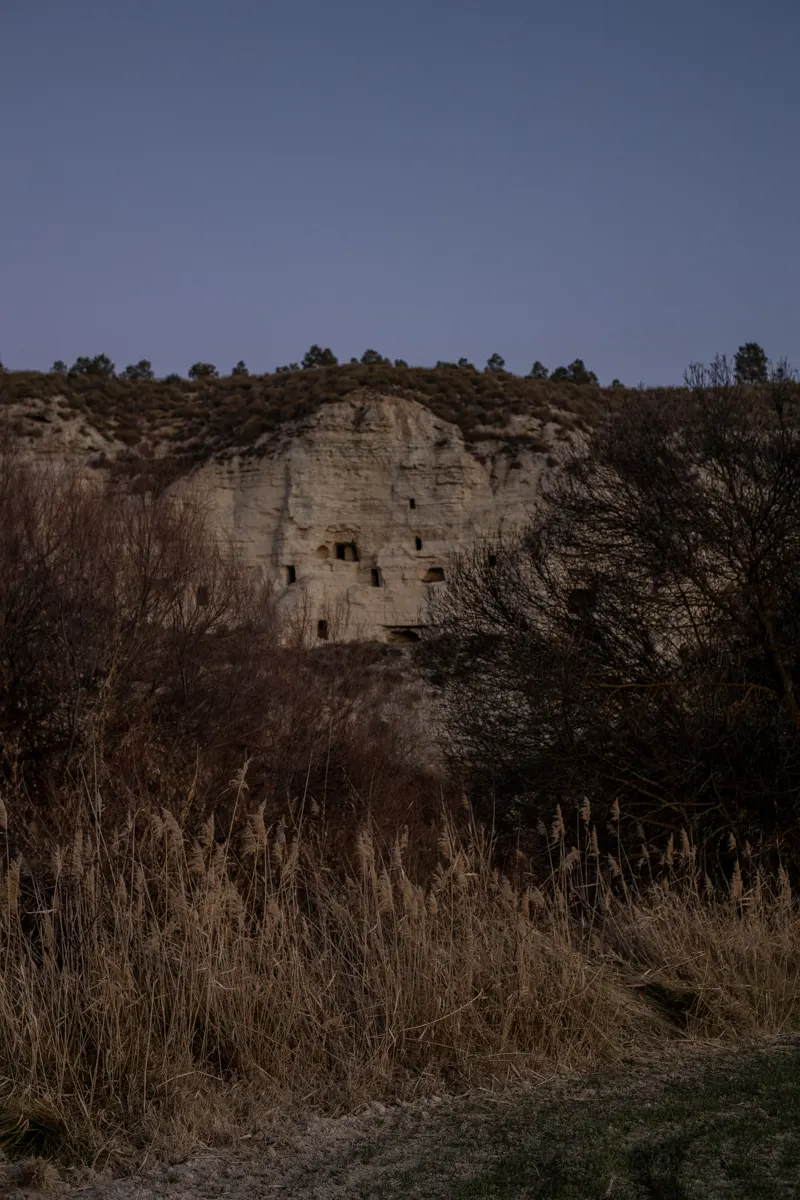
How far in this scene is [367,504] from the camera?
1391 inches

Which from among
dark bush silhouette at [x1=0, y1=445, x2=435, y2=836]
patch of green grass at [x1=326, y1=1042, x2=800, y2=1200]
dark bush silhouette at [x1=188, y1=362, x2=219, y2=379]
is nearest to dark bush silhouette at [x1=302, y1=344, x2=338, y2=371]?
dark bush silhouette at [x1=188, y1=362, x2=219, y2=379]

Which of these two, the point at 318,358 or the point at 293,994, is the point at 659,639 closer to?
the point at 293,994

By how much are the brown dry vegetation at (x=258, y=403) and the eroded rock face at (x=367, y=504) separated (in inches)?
56.4

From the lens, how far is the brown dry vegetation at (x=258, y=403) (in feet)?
123

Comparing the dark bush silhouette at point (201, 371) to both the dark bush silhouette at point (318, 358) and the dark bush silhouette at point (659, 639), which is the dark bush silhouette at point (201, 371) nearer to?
the dark bush silhouette at point (318, 358)

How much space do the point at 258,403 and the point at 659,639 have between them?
30.3 meters

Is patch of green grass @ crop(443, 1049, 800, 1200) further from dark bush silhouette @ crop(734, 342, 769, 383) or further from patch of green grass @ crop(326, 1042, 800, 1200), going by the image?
dark bush silhouette @ crop(734, 342, 769, 383)

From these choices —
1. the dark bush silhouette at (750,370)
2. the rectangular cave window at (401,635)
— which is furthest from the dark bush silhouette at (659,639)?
the rectangular cave window at (401,635)

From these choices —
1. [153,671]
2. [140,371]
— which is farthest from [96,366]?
[153,671]

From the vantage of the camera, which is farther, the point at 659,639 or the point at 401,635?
the point at 401,635

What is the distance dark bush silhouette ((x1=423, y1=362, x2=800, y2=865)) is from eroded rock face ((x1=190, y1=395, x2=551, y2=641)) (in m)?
20.4

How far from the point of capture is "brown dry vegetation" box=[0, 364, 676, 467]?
37.4 m

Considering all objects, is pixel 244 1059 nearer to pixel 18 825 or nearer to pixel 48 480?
pixel 18 825

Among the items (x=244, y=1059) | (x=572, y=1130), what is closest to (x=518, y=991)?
(x=572, y=1130)
